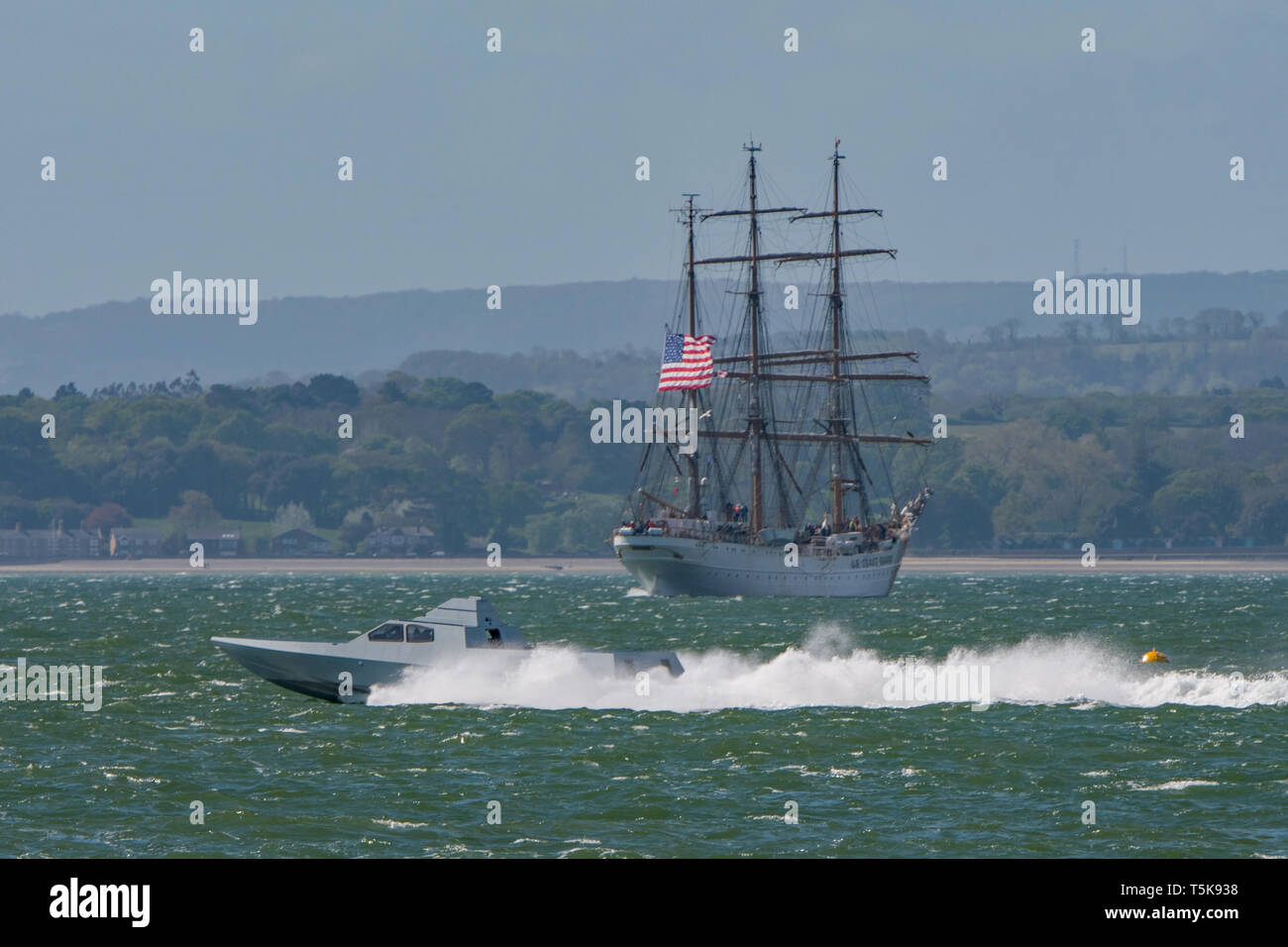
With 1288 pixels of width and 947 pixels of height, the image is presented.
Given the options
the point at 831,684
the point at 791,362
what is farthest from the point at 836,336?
the point at 831,684

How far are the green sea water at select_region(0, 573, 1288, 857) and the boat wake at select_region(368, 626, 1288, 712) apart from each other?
8cm

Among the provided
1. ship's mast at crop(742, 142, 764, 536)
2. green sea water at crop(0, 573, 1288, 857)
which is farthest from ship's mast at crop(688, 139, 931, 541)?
green sea water at crop(0, 573, 1288, 857)

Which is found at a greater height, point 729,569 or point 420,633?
point 420,633

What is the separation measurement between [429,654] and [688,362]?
90.1 m

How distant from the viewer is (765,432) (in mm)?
148500

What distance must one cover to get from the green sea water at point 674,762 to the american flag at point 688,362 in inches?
2686

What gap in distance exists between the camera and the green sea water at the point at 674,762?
3173 centimetres

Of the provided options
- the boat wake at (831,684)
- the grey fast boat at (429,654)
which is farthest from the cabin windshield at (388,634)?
the boat wake at (831,684)

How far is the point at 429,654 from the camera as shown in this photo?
159ft

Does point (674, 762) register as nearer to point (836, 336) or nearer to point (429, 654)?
point (429, 654)
